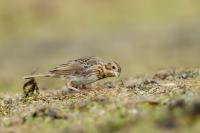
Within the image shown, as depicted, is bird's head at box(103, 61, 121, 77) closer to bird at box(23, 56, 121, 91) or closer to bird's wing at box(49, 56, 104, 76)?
bird at box(23, 56, 121, 91)

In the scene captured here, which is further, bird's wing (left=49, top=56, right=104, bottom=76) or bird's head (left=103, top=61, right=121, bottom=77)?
bird's head (left=103, top=61, right=121, bottom=77)

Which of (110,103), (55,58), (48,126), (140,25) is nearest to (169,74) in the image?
(110,103)

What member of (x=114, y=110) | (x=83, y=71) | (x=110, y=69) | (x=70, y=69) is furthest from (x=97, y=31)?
(x=114, y=110)

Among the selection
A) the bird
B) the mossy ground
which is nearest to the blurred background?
the bird

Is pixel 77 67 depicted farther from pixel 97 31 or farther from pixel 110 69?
pixel 97 31

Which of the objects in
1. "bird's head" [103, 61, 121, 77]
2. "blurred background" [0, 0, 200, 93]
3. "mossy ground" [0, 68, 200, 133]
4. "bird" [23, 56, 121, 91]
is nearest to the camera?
"mossy ground" [0, 68, 200, 133]

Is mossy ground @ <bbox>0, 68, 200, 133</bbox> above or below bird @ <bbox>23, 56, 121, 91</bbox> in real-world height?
below
